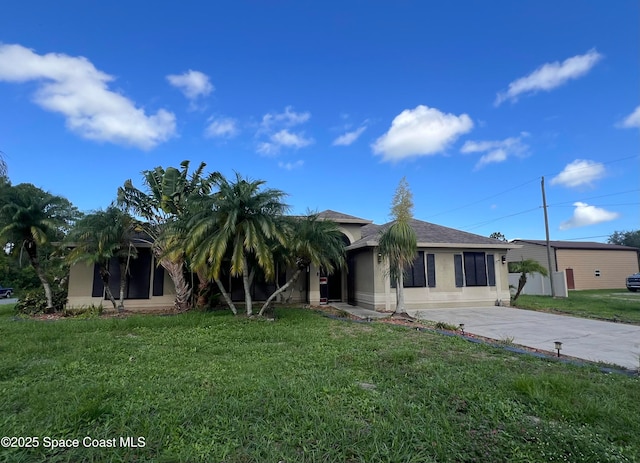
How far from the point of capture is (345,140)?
722 inches

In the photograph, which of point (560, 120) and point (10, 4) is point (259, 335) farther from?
point (560, 120)

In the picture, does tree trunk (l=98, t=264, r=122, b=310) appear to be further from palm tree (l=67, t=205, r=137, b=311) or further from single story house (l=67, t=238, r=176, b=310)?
single story house (l=67, t=238, r=176, b=310)

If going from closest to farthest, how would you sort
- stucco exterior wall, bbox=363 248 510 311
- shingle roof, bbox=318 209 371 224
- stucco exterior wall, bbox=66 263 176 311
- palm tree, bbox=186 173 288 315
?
palm tree, bbox=186 173 288 315
stucco exterior wall, bbox=66 263 176 311
stucco exterior wall, bbox=363 248 510 311
shingle roof, bbox=318 209 371 224

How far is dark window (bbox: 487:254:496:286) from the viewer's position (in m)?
15.6

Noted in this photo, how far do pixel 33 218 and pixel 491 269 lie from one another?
1979 cm

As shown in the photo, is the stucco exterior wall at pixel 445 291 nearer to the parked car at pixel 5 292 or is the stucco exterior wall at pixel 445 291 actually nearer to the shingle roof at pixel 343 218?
the shingle roof at pixel 343 218

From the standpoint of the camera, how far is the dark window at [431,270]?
584 inches

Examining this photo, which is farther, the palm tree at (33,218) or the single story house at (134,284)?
the single story house at (134,284)

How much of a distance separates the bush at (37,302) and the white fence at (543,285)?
24333 millimetres

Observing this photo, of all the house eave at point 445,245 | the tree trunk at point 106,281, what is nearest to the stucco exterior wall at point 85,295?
the tree trunk at point 106,281

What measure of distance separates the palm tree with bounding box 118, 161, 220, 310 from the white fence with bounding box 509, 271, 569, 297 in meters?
19.5

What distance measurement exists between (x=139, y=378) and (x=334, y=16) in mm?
13091

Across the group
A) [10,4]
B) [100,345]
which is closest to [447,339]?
[100,345]

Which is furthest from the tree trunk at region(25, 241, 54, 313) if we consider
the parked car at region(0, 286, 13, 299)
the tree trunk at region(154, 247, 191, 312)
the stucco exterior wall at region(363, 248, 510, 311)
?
the parked car at region(0, 286, 13, 299)
